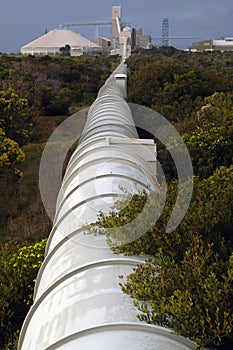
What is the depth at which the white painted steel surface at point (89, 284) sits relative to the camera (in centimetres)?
324

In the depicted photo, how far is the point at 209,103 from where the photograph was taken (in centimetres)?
1720

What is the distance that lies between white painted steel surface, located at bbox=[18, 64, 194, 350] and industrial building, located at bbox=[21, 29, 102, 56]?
2878 inches

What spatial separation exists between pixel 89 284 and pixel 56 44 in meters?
84.7

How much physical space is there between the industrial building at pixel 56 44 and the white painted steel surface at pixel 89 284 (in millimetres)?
73104

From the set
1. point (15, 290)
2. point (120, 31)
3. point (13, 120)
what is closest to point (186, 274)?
point (15, 290)

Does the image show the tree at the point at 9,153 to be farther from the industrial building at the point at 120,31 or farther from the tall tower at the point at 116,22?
the tall tower at the point at 116,22

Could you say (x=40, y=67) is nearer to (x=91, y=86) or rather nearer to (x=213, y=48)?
(x=91, y=86)

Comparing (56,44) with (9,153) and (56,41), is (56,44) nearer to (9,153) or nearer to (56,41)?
(56,41)

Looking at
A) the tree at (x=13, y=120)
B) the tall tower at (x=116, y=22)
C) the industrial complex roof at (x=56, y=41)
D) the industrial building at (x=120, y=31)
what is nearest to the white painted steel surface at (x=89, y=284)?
the tree at (x=13, y=120)

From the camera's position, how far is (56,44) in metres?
84.4

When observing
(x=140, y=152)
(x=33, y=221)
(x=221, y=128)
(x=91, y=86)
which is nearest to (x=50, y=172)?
(x=33, y=221)

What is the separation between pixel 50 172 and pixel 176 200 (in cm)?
993

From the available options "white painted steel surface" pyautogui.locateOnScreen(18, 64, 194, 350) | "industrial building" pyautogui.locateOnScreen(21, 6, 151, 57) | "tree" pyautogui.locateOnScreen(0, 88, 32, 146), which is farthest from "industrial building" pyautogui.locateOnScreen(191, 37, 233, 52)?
"white painted steel surface" pyautogui.locateOnScreen(18, 64, 194, 350)

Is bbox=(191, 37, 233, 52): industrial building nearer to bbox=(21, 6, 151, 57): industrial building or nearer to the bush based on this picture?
bbox=(21, 6, 151, 57): industrial building
